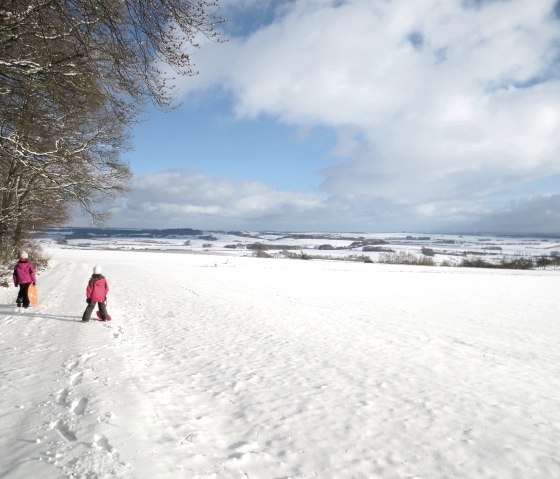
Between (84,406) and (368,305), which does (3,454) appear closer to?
(84,406)

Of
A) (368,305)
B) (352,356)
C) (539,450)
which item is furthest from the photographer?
(368,305)

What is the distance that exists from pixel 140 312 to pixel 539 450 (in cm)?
1141

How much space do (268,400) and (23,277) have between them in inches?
395

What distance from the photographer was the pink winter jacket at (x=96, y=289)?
32.2ft

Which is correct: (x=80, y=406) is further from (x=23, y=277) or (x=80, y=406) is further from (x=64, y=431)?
(x=23, y=277)

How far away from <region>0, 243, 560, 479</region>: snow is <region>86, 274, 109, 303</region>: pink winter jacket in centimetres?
73

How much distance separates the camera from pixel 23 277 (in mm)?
11328

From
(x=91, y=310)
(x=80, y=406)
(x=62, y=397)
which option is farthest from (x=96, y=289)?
(x=80, y=406)

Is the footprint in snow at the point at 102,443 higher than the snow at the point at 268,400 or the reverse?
higher

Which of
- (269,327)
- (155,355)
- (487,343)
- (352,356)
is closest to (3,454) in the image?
(155,355)

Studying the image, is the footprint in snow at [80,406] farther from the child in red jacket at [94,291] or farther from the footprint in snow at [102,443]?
the child in red jacket at [94,291]

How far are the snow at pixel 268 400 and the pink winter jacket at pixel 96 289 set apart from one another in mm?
729

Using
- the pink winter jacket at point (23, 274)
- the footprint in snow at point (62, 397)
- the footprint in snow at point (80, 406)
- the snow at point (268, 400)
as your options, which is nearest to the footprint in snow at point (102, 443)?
the snow at point (268, 400)

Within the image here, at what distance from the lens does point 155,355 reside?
7.50 m
